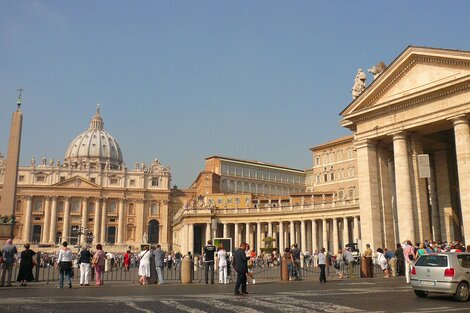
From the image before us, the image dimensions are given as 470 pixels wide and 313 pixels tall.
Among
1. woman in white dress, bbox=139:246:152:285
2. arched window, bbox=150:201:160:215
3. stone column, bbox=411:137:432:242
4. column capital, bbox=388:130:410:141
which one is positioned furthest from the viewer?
arched window, bbox=150:201:160:215

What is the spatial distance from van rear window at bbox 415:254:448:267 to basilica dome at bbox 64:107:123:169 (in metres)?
132

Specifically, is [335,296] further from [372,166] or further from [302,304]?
[372,166]

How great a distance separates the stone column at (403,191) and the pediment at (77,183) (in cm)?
8990

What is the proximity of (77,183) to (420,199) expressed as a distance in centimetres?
9195

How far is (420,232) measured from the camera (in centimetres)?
2547

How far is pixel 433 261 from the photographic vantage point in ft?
41.8

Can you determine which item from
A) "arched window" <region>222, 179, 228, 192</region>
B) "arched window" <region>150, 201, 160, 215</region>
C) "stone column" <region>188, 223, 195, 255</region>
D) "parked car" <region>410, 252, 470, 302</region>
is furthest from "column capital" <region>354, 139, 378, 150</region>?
"arched window" <region>150, 201, 160, 215</region>

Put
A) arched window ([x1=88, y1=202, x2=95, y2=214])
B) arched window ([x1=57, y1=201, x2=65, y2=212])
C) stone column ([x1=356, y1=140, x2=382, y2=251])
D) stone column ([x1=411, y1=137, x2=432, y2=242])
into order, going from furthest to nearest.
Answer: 1. arched window ([x1=88, y1=202, x2=95, y2=214])
2. arched window ([x1=57, y1=201, x2=65, y2=212])
3. stone column ([x1=356, y1=140, x2=382, y2=251])
4. stone column ([x1=411, y1=137, x2=432, y2=242])

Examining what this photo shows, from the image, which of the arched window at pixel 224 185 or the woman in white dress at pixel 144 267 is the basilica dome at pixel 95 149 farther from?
the woman in white dress at pixel 144 267

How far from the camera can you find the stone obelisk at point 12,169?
2649cm

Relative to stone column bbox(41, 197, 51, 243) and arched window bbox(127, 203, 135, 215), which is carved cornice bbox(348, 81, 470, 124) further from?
stone column bbox(41, 197, 51, 243)

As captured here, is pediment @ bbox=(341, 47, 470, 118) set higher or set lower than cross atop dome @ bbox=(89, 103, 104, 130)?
lower

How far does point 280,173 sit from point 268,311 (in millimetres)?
Answer: 105412

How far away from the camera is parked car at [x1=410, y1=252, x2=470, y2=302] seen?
12086mm
